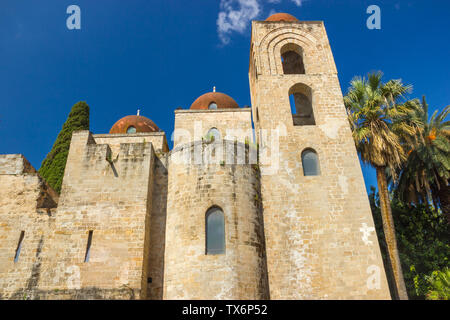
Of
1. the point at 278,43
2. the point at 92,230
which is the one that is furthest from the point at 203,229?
the point at 278,43

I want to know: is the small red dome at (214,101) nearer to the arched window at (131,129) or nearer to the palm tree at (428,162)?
the arched window at (131,129)

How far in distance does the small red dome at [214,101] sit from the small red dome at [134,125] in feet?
10.3

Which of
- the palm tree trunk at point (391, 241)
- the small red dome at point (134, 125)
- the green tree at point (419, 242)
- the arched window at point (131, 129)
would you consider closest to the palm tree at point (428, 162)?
the green tree at point (419, 242)

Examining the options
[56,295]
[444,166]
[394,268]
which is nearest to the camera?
[56,295]

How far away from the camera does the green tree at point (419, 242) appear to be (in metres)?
15.4

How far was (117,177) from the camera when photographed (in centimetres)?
1288

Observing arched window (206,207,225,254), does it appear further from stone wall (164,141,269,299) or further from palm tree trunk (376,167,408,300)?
palm tree trunk (376,167,408,300)

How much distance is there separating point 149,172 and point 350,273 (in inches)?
331

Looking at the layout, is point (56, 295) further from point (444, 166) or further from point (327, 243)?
point (444, 166)

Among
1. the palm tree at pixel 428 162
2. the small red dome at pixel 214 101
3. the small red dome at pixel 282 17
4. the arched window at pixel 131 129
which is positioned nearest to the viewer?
the palm tree at pixel 428 162
